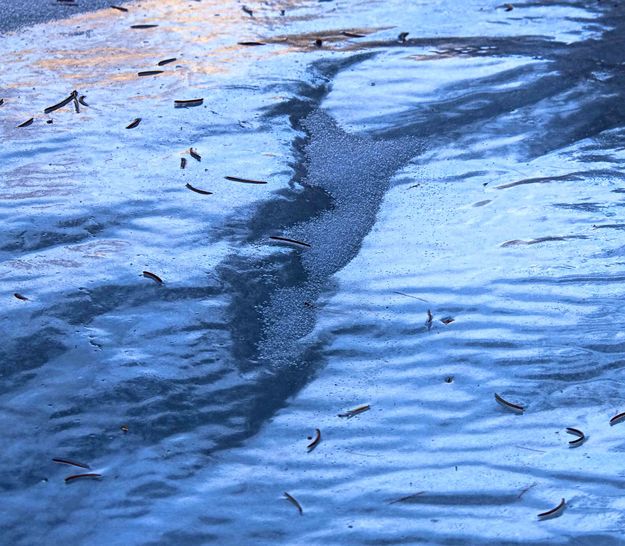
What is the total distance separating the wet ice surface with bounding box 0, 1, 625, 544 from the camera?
2.26 meters

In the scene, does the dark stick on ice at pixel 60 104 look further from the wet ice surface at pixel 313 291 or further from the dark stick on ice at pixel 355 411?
the dark stick on ice at pixel 355 411

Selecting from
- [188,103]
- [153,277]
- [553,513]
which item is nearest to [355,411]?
[553,513]

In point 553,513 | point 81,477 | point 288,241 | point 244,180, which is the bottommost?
point 553,513

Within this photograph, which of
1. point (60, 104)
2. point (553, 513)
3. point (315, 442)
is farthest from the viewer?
point (60, 104)

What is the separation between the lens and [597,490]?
2.26 meters

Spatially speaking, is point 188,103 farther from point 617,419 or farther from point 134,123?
point 617,419

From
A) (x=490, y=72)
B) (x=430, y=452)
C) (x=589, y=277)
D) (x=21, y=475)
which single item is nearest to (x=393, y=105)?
(x=490, y=72)

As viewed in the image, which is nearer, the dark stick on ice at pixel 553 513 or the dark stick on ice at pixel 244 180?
the dark stick on ice at pixel 553 513

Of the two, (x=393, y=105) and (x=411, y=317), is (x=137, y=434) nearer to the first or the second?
(x=411, y=317)

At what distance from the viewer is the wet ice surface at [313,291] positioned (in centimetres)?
226

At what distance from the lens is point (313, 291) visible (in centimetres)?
308

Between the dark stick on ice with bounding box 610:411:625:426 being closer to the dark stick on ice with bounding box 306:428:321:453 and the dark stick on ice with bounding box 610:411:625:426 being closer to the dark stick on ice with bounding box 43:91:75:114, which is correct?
the dark stick on ice with bounding box 306:428:321:453

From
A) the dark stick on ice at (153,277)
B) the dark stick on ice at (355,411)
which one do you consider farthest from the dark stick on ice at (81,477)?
the dark stick on ice at (153,277)

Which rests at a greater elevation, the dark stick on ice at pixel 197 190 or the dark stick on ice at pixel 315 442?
the dark stick on ice at pixel 197 190
